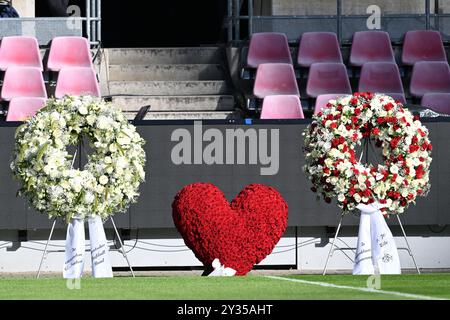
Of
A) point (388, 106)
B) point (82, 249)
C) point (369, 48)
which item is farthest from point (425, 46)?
point (82, 249)

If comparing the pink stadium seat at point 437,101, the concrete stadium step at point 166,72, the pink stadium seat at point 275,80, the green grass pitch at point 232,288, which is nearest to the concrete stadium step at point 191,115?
the pink stadium seat at point 275,80

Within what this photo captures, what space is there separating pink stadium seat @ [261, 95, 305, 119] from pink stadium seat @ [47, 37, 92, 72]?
288 centimetres

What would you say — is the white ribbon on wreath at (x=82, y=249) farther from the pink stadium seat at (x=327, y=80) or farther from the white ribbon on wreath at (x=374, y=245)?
the pink stadium seat at (x=327, y=80)

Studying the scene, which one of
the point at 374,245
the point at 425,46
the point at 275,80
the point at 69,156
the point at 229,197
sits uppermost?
the point at 425,46

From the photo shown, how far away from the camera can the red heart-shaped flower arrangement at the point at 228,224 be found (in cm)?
1426

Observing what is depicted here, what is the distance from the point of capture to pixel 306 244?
58.6ft

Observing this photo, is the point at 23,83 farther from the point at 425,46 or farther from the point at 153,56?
the point at 425,46

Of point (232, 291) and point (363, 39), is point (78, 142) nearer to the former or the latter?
point (232, 291)

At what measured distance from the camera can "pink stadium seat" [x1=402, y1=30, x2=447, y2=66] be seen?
23.7m

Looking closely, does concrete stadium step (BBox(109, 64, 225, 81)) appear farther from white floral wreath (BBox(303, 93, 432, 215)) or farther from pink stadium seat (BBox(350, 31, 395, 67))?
white floral wreath (BBox(303, 93, 432, 215))

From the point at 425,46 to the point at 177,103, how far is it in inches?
174

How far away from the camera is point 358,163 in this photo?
14586mm

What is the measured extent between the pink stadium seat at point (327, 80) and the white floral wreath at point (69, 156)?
8.78 meters
